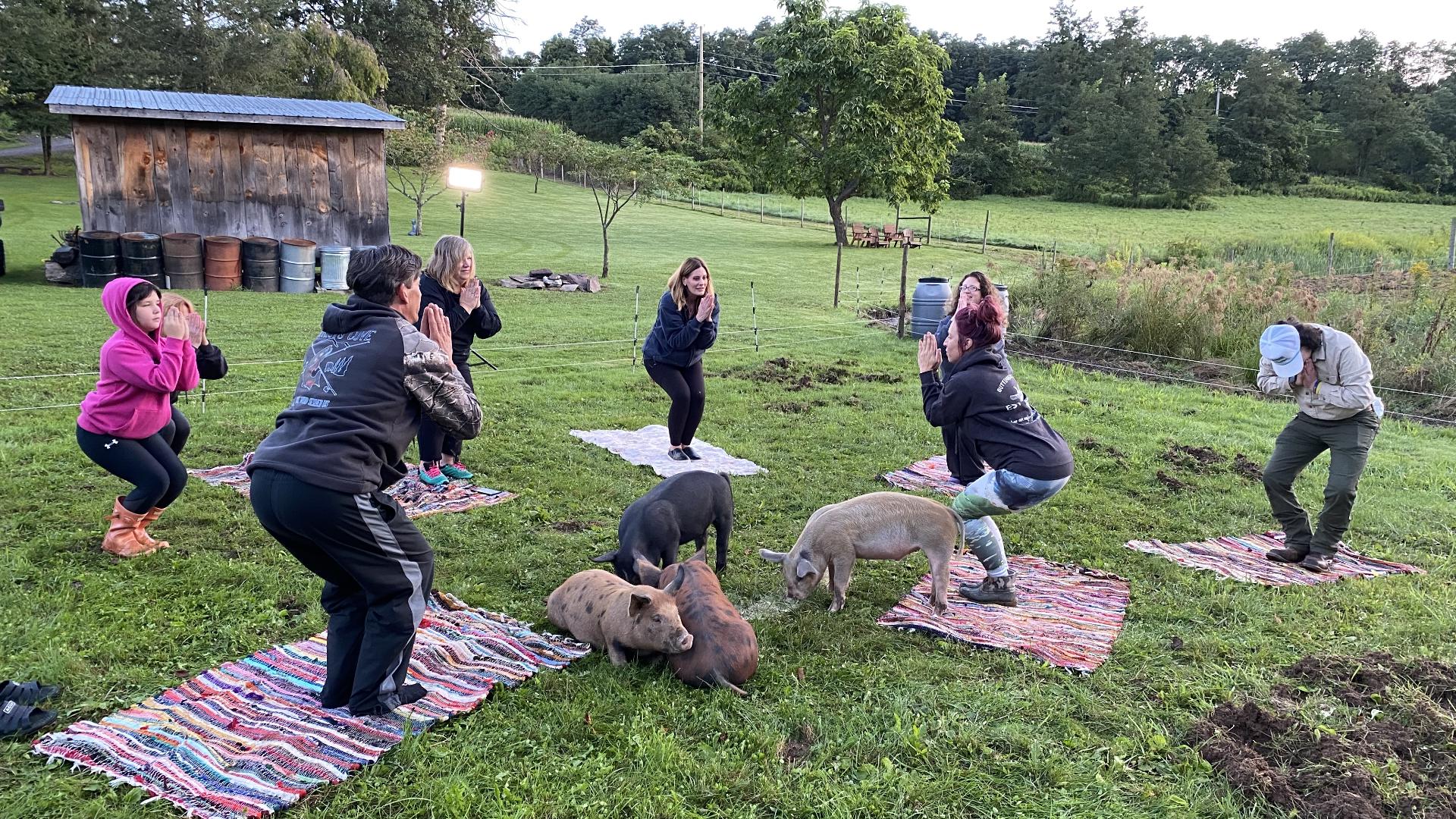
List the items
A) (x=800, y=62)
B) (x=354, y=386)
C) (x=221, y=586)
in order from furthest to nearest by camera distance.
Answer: (x=800, y=62) < (x=221, y=586) < (x=354, y=386)

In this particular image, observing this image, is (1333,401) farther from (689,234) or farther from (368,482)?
(689,234)

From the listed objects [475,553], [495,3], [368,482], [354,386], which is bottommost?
[475,553]

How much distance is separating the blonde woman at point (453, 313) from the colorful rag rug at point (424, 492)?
0.44ft

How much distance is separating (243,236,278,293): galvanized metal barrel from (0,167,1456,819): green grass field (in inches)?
258

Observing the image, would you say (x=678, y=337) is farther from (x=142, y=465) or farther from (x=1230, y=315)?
(x=1230, y=315)

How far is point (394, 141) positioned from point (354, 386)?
26785mm

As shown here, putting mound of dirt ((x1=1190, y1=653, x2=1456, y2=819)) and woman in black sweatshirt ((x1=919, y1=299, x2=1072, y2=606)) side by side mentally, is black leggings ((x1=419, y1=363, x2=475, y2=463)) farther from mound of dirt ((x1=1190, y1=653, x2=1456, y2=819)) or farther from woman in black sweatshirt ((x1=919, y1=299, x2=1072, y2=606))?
mound of dirt ((x1=1190, y1=653, x2=1456, y2=819))

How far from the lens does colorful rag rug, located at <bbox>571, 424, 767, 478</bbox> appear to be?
7.96m

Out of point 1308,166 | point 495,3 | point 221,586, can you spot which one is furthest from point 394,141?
point 1308,166

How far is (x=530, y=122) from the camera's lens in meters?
54.8

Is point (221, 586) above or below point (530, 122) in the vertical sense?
below

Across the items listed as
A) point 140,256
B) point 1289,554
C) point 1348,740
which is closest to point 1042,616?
point 1348,740

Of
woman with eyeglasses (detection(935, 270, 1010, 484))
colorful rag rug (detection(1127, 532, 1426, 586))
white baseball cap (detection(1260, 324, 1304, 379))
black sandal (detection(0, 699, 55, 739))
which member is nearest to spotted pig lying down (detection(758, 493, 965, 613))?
woman with eyeglasses (detection(935, 270, 1010, 484))

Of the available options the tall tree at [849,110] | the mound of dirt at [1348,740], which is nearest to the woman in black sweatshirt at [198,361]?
the mound of dirt at [1348,740]
